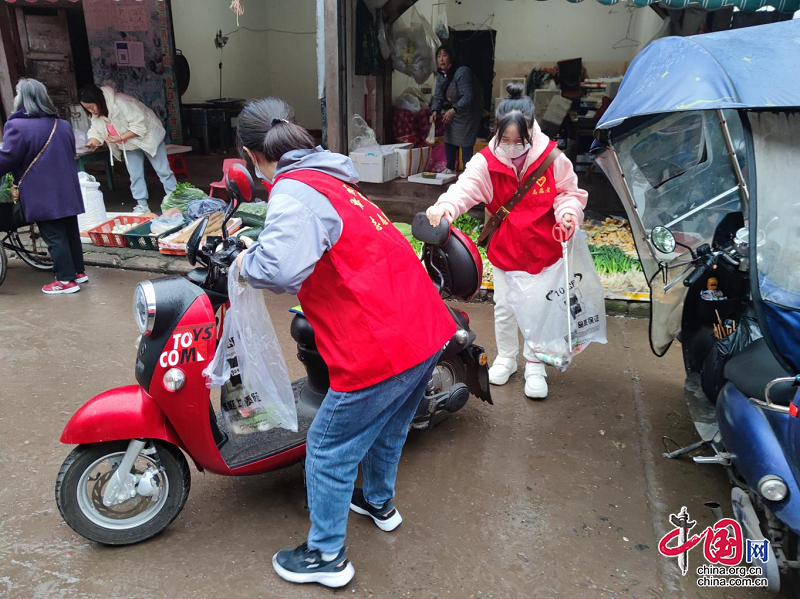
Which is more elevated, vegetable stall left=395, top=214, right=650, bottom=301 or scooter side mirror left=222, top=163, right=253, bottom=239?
scooter side mirror left=222, top=163, right=253, bottom=239

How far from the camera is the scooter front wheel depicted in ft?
7.70

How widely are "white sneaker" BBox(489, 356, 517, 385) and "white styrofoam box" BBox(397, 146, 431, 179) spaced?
16.3 ft

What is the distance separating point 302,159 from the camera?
6.66ft

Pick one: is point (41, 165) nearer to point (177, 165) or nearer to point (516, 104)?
point (516, 104)

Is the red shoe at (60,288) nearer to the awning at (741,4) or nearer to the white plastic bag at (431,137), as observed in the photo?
the white plastic bag at (431,137)

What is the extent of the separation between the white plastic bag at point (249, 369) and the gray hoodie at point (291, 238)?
0.35 metres

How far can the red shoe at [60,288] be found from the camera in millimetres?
5414

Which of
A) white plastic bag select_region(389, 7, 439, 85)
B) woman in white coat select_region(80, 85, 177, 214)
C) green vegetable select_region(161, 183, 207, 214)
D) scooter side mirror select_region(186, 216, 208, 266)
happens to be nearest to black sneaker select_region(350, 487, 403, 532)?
scooter side mirror select_region(186, 216, 208, 266)

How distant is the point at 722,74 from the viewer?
7.07 feet

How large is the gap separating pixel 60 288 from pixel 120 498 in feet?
12.2

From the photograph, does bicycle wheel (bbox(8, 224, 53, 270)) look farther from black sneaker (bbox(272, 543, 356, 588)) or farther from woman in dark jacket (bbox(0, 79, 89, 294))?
black sneaker (bbox(272, 543, 356, 588))

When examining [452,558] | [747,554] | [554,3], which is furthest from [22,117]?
[554,3]

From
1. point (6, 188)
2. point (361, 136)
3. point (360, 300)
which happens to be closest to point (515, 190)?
point (360, 300)

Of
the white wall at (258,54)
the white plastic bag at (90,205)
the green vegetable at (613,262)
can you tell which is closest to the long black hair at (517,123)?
the green vegetable at (613,262)
